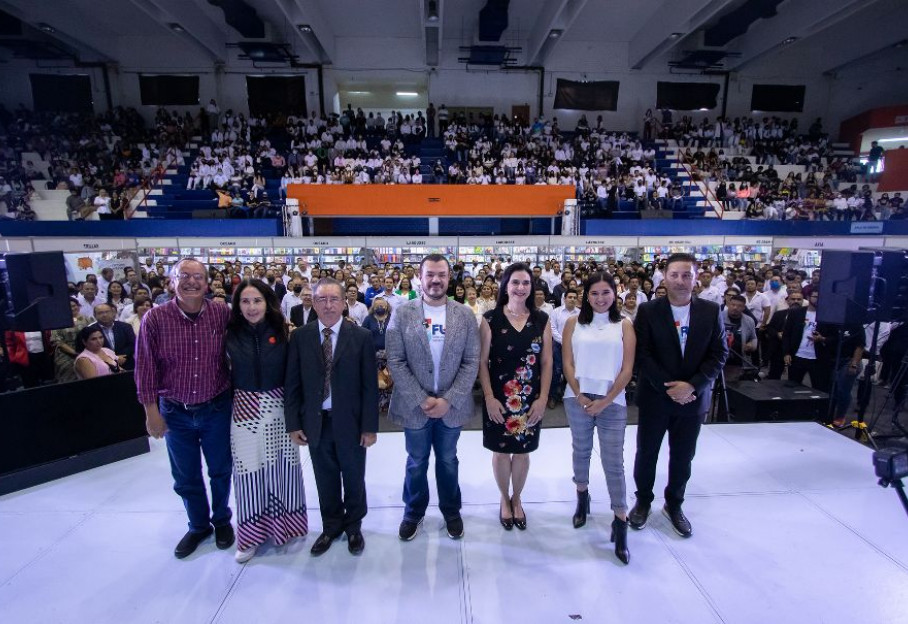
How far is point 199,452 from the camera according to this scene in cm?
255

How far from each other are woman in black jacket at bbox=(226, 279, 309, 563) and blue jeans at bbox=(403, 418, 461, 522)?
2.24 ft

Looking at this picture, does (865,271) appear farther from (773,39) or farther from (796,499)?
(773,39)

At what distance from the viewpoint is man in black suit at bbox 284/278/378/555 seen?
239 cm

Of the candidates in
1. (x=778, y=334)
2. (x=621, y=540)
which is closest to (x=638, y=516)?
(x=621, y=540)

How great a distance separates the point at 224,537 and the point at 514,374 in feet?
6.43

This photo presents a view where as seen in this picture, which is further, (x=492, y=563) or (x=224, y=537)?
(x=224, y=537)

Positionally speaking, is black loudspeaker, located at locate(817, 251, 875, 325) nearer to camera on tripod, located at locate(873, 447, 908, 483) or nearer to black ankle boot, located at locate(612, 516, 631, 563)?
camera on tripod, located at locate(873, 447, 908, 483)

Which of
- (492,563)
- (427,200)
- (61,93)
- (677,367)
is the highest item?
(61,93)

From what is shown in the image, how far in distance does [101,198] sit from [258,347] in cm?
1408

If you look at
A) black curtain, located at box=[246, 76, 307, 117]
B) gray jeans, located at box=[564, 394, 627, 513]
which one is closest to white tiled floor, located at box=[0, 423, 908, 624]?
gray jeans, located at box=[564, 394, 627, 513]

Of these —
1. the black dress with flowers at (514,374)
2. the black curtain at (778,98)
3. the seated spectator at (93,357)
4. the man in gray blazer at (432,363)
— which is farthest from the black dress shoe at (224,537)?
the black curtain at (778,98)

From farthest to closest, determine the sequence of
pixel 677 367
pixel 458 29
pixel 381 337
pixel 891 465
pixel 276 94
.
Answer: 1. pixel 276 94
2. pixel 458 29
3. pixel 381 337
4. pixel 677 367
5. pixel 891 465

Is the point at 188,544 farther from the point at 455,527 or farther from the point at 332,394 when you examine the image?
the point at 455,527

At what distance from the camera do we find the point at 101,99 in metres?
19.5
